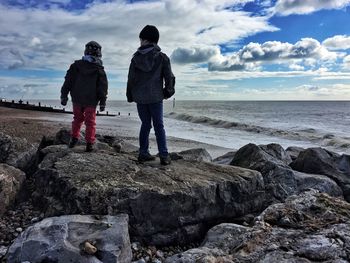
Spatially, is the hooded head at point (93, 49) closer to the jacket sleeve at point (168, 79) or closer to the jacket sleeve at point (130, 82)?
the jacket sleeve at point (130, 82)

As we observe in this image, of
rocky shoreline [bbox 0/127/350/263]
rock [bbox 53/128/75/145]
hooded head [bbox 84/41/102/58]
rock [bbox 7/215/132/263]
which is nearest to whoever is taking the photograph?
rock [bbox 7/215/132/263]

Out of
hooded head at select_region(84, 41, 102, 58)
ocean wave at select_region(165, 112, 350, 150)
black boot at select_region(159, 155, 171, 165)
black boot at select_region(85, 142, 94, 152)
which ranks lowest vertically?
ocean wave at select_region(165, 112, 350, 150)

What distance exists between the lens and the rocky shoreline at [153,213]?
4.07 meters

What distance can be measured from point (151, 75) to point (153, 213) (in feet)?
8.44

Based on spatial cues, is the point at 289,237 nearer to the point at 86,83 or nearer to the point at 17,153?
the point at 86,83

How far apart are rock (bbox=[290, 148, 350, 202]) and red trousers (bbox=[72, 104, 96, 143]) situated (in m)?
5.85

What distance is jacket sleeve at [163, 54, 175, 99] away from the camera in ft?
22.2

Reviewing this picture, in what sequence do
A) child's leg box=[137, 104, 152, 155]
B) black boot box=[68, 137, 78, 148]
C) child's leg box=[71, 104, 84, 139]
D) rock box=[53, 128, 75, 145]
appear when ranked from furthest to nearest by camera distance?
rock box=[53, 128, 75, 145]
black boot box=[68, 137, 78, 148]
child's leg box=[71, 104, 84, 139]
child's leg box=[137, 104, 152, 155]

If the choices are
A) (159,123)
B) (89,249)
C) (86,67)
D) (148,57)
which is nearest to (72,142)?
(86,67)

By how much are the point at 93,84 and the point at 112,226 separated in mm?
3784

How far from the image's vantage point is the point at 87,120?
7.64 metres

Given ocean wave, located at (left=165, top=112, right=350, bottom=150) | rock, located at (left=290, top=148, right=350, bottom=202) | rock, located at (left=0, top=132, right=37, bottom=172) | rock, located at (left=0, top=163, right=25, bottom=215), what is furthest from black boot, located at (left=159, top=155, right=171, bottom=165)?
ocean wave, located at (left=165, top=112, right=350, bottom=150)

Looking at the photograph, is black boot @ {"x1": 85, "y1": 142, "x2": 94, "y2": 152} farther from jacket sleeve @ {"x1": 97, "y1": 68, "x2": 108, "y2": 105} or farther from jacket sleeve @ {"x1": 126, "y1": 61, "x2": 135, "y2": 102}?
→ jacket sleeve @ {"x1": 126, "y1": 61, "x2": 135, "y2": 102}

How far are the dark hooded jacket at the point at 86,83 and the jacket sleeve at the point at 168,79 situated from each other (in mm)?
1411
